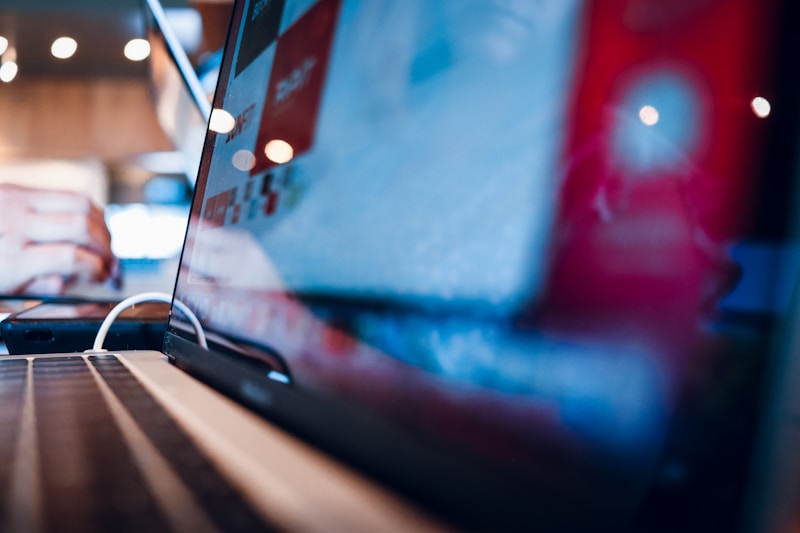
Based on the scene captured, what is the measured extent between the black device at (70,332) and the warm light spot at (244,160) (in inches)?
13.0

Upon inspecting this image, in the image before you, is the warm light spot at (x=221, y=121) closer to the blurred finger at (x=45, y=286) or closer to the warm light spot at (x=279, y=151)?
the warm light spot at (x=279, y=151)

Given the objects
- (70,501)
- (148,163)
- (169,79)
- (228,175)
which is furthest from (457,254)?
(148,163)

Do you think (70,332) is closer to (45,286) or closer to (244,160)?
(244,160)

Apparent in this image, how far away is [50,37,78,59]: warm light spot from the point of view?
3330mm

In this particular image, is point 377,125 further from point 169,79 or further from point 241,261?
point 169,79

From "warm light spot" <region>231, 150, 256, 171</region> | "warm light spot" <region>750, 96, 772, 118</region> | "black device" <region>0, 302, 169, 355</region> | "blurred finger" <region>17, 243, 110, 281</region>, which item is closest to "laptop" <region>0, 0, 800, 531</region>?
"warm light spot" <region>750, 96, 772, 118</region>

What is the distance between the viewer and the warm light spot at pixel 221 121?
1.64ft

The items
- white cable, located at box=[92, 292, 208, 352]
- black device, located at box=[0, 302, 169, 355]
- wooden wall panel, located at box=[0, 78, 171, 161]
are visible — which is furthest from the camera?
wooden wall panel, located at box=[0, 78, 171, 161]

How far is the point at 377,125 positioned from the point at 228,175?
26 centimetres

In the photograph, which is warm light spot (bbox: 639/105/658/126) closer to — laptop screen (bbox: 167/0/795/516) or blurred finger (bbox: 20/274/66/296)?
laptop screen (bbox: 167/0/795/516)

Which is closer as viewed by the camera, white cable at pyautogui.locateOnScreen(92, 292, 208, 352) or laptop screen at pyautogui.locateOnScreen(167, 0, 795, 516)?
laptop screen at pyautogui.locateOnScreen(167, 0, 795, 516)

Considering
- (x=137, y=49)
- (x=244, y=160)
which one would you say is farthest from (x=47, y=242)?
(x=137, y=49)

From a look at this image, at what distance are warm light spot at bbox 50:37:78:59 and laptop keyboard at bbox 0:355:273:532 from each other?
379 cm

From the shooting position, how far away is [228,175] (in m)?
0.48
